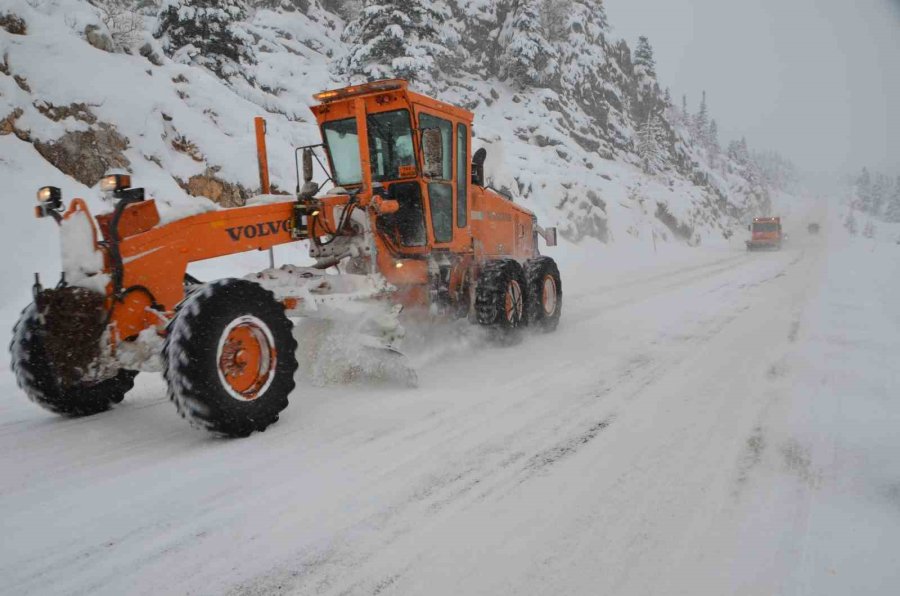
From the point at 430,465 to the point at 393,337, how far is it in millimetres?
2217

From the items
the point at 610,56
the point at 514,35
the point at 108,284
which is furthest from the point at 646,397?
the point at 610,56

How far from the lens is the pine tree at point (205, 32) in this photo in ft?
55.0

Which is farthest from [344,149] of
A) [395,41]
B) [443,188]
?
[395,41]

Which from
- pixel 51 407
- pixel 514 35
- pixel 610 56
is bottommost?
pixel 51 407

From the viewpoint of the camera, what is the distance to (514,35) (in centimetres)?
3547

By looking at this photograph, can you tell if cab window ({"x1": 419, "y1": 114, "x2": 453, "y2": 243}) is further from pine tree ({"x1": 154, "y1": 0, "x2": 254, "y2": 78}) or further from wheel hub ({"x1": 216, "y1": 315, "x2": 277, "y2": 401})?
pine tree ({"x1": 154, "y1": 0, "x2": 254, "y2": 78})

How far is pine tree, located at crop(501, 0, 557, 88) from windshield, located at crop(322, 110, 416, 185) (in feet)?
102

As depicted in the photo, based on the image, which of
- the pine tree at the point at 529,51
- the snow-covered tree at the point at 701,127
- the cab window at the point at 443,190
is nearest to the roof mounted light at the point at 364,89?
the cab window at the point at 443,190

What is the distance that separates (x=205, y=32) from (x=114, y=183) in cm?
1614

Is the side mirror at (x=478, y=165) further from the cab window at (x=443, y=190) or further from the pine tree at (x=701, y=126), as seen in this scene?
the pine tree at (x=701, y=126)

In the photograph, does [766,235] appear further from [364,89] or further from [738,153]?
[738,153]

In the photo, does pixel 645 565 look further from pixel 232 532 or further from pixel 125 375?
pixel 125 375

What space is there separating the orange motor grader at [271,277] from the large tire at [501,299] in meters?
0.03

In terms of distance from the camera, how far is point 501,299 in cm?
721
